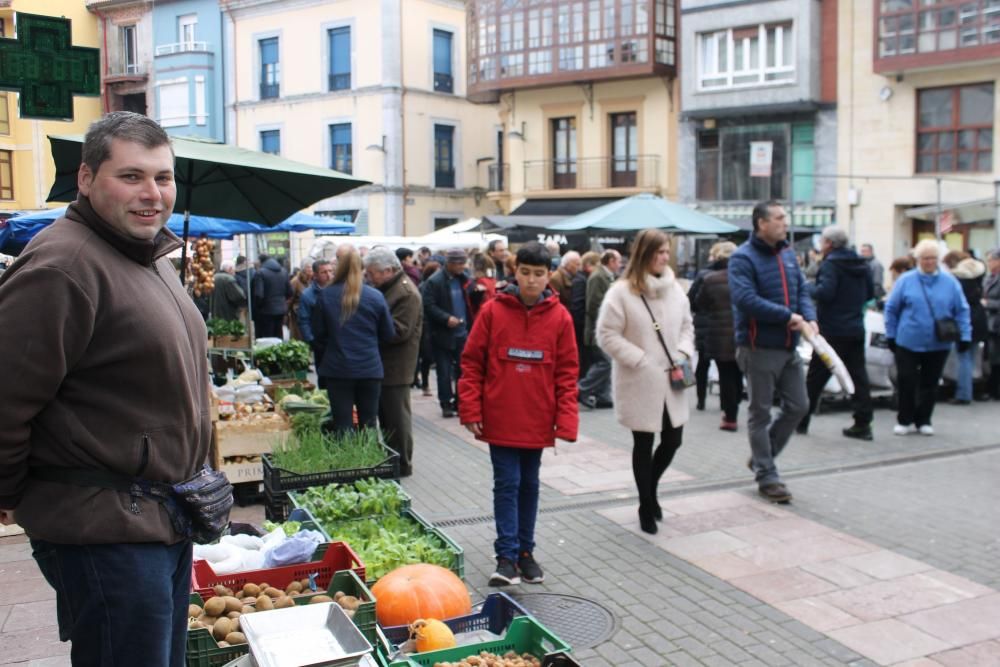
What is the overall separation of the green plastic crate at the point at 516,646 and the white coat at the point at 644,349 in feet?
7.91

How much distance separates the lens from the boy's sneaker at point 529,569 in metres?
5.45

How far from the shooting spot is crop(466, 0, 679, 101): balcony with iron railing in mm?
30125

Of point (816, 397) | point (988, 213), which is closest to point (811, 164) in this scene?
point (988, 213)

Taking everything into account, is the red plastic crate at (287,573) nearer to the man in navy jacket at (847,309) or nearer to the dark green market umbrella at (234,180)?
the dark green market umbrella at (234,180)

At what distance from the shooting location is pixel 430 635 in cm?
399

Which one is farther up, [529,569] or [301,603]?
[301,603]

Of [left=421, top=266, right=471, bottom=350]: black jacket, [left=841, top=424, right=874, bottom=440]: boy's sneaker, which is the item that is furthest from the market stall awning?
[left=841, top=424, right=874, bottom=440]: boy's sneaker

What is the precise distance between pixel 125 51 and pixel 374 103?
2704cm

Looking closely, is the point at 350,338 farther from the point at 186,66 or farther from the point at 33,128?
the point at 186,66

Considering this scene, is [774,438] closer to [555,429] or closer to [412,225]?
[555,429]

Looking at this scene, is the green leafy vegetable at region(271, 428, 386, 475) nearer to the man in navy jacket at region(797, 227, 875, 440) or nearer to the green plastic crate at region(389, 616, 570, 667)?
the green plastic crate at region(389, 616, 570, 667)

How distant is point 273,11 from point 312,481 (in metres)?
28.1

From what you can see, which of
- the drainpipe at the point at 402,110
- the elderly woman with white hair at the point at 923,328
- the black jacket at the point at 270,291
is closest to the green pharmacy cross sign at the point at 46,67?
the elderly woman with white hair at the point at 923,328

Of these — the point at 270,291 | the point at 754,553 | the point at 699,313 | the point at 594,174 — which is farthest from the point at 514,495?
the point at 594,174
